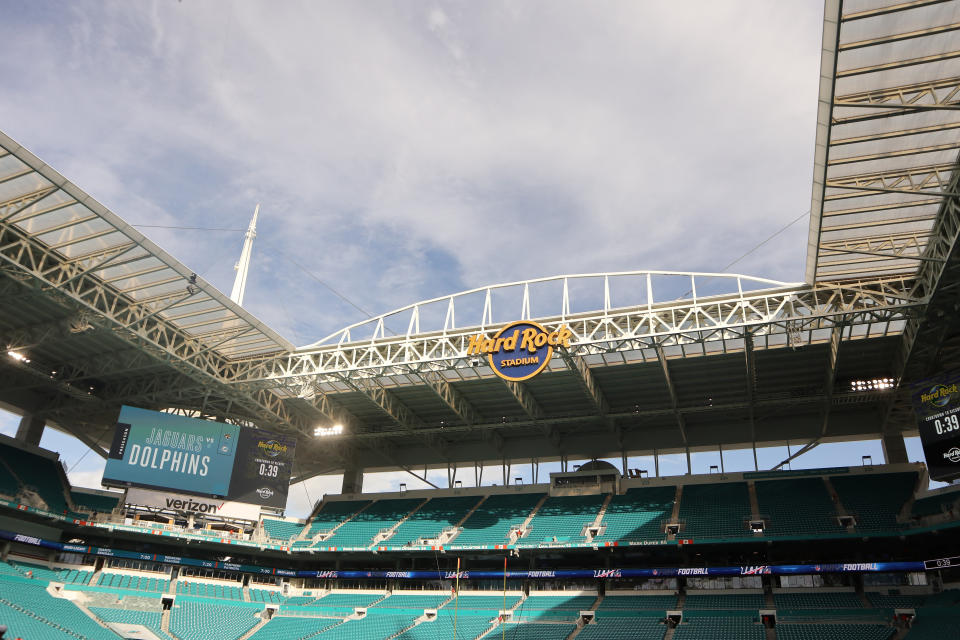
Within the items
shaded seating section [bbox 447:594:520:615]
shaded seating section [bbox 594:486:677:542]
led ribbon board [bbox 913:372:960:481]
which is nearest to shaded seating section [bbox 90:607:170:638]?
shaded seating section [bbox 447:594:520:615]

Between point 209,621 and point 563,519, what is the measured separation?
22431mm

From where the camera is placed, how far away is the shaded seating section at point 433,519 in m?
45.3

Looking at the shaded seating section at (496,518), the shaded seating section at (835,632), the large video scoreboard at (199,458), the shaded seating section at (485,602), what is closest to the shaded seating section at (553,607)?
the shaded seating section at (485,602)

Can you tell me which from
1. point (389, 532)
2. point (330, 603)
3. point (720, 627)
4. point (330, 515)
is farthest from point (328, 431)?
point (720, 627)

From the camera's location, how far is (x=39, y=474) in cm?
4328

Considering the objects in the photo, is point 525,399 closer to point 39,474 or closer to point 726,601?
point 726,601

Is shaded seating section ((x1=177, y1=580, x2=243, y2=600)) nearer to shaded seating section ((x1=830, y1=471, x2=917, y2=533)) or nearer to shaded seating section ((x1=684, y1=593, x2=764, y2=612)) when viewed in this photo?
shaded seating section ((x1=684, y1=593, x2=764, y2=612))

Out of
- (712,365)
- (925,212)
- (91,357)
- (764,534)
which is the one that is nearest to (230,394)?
(91,357)

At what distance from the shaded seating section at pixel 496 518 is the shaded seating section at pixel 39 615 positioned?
20916 millimetres

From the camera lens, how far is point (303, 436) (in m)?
48.9

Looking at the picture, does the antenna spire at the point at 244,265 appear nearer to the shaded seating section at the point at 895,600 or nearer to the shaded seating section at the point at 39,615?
the shaded seating section at the point at 39,615

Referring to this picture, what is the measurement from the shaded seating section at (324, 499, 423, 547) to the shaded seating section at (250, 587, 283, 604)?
486 cm

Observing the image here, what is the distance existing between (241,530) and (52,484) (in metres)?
12.5

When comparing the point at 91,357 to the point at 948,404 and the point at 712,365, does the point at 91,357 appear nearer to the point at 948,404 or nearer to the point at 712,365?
the point at 712,365
